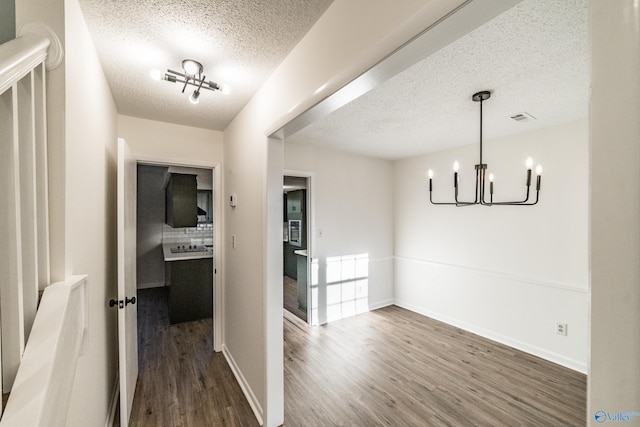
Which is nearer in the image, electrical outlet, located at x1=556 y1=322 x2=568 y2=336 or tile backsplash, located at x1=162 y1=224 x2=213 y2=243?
electrical outlet, located at x1=556 y1=322 x2=568 y2=336

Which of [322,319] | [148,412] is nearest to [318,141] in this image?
[322,319]

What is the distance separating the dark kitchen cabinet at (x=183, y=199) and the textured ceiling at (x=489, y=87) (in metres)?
2.03

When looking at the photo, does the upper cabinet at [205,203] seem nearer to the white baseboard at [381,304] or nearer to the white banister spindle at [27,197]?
the white baseboard at [381,304]

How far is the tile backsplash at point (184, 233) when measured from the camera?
5.74m

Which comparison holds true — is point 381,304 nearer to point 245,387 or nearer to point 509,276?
point 509,276

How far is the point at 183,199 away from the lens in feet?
13.8

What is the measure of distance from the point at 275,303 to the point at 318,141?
229 cm

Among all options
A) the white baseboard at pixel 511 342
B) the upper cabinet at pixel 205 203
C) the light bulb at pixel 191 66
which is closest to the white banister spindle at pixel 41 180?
the light bulb at pixel 191 66

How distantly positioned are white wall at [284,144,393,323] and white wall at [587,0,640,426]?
10.6ft

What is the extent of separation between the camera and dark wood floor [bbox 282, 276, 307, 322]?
4115 mm

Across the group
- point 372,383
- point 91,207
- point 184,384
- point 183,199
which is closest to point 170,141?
point 91,207

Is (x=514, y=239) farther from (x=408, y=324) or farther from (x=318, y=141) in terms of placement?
(x=318, y=141)

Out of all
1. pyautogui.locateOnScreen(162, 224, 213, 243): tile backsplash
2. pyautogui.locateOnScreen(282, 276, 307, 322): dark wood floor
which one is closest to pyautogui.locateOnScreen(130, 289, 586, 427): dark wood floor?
pyautogui.locateOnScreen(282, 276, 307, 322): dark wood floor

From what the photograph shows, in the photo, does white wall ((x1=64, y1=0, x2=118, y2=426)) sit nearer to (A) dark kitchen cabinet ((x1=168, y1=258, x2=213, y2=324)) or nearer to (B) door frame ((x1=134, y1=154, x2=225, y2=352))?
(B) door frame ((x1=134, y1=154, x2=225, y2=352))
